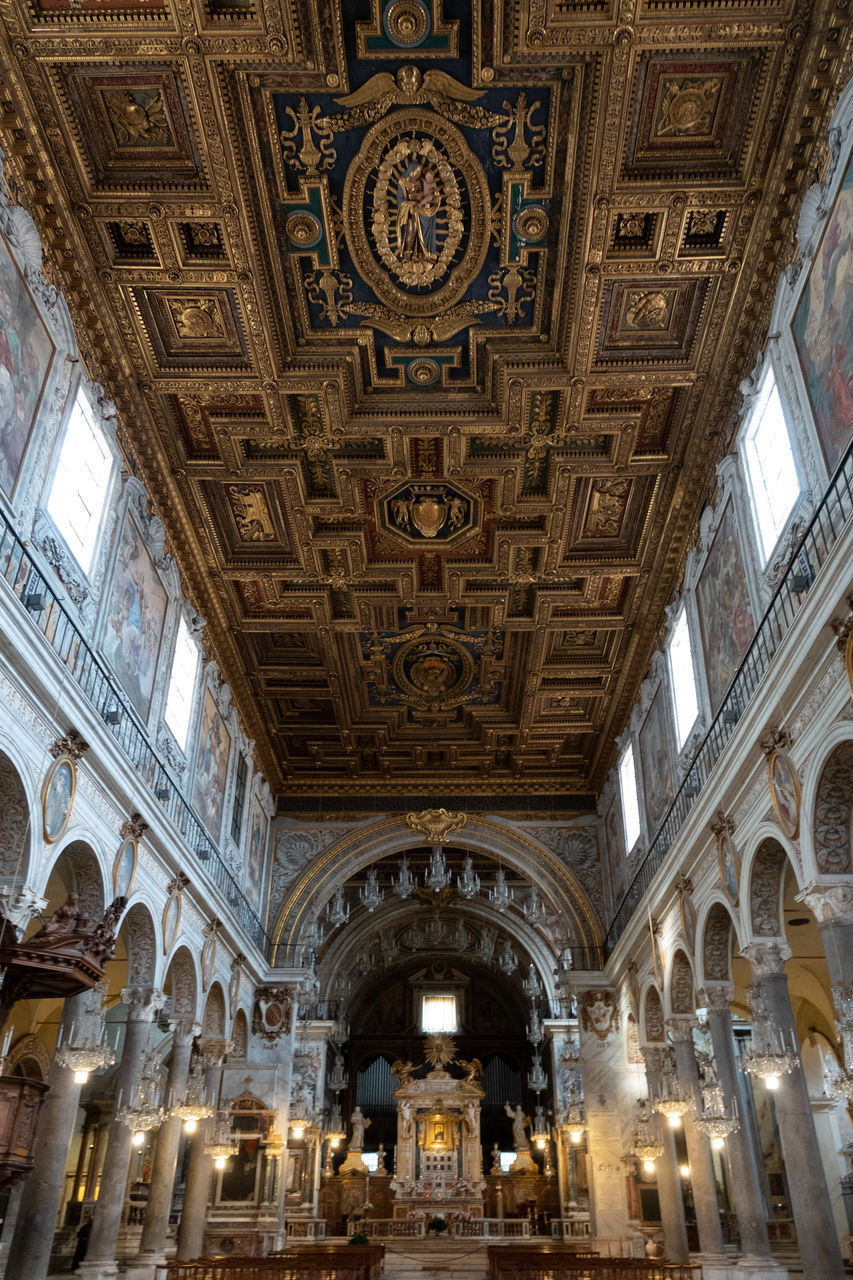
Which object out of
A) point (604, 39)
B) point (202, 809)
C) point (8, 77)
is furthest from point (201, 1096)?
point (604, 39)

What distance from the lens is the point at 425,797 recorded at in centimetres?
2580

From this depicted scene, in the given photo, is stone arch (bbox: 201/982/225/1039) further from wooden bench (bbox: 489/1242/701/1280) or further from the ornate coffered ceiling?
wooden bench (bbox: 489/1242/701/1280)

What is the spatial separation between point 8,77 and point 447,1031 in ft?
117

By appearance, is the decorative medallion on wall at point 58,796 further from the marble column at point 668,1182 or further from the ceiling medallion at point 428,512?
the marble column at point 668,1182

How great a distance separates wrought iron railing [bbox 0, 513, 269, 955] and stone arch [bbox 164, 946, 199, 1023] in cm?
161

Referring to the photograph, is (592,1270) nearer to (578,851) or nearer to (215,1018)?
(215,1018)

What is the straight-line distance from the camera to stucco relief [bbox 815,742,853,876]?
1004 centimetres

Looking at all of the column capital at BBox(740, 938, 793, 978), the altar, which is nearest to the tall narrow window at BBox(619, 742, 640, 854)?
the column capital at BBox(740, 938, 793, 978)

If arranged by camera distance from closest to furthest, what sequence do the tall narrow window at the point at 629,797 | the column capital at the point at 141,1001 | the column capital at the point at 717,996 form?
the column capital at the point at 717,996, the column capital at the point at 141,1001, the tall narrow window at the point at 629,797

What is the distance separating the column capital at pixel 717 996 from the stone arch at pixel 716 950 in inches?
3.2

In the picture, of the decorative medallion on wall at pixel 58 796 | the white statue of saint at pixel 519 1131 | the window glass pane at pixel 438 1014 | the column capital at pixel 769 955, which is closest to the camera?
the decorative medallion on wall at pixel 58 796

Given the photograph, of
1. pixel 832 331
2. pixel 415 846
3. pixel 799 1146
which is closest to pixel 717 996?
pixel 799 1146

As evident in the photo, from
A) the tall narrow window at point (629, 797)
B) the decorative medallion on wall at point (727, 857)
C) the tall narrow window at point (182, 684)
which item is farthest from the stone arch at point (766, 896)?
the tall narrow window at point (182, 684)

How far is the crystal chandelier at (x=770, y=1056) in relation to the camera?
1152 centimetres
